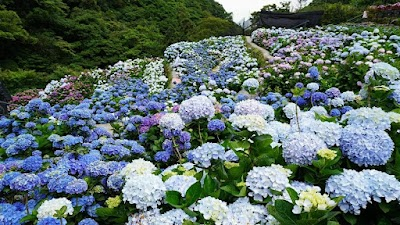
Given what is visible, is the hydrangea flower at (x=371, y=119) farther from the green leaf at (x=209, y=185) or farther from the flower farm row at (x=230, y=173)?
the green leaf at (x=209, y=185)

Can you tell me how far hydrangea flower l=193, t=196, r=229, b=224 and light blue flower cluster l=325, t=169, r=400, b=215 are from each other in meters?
0.34

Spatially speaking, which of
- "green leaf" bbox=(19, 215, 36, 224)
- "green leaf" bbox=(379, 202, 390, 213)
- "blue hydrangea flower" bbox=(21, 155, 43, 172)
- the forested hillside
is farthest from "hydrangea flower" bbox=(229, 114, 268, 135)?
the forested hillside

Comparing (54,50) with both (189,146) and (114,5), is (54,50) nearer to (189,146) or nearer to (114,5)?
(114,5)

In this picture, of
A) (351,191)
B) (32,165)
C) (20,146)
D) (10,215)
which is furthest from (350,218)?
(20,146)

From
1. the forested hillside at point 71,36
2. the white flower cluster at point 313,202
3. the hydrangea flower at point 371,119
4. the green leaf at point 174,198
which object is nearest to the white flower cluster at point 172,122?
the green leaf at point 174,198

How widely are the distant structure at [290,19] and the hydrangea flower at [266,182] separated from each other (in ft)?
42.7

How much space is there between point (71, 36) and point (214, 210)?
14.8 meters

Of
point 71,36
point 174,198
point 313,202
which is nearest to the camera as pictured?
point 313,202

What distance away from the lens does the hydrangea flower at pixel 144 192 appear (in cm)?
120

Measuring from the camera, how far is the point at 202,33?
16594 millimetres

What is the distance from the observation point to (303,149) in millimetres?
1234

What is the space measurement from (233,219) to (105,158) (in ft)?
3.77

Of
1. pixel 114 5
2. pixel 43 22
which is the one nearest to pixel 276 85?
pixel 43 22

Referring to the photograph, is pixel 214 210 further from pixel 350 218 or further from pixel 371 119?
pixel 371 119
